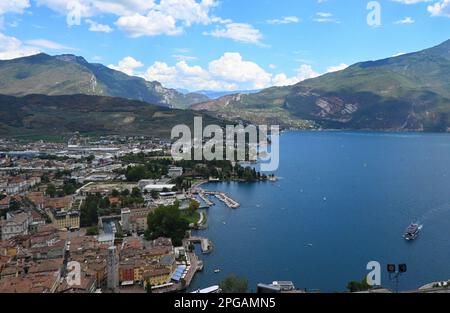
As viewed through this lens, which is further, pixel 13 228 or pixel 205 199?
pixel 205 199

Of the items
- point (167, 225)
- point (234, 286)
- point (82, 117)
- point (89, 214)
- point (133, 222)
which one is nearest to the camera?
point (234, 286)

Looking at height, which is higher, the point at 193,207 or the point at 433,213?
the point at 193,207

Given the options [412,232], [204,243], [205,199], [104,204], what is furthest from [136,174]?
[412,232]

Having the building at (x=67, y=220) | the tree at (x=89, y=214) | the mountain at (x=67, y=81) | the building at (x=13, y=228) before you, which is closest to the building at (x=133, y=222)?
the tree at (x=89, y=214)

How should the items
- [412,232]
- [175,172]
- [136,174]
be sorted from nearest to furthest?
1. [412,232]
2. [136,174]
3. [175,172]

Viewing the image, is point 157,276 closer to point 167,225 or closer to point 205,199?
point 167,225

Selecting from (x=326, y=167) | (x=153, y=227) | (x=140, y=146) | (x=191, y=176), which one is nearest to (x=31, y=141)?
(x=140, y=146)
